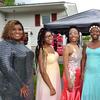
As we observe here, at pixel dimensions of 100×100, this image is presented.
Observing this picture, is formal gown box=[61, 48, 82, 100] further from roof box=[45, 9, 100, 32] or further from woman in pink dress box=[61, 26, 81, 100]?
roof box=[45, 9, 100, 32]

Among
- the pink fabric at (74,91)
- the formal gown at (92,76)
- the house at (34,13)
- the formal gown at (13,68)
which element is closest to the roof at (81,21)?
the pink fabric at (74,91)

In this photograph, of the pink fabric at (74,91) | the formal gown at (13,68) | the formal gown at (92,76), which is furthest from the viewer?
the pink fabric at (74,91)

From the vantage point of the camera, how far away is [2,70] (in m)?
5.25

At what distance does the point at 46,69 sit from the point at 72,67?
440 mm

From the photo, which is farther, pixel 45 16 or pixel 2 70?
pixel 45 16

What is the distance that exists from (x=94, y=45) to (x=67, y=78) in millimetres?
718

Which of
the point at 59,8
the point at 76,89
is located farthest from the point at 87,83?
the point at 59,8

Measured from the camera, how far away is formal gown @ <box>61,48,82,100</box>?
7.58m

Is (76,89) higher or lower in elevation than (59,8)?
lower

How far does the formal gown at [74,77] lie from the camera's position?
7578 millimetres

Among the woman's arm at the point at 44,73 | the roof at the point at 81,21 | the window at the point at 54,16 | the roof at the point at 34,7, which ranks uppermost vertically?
the roof at the point at 34,7

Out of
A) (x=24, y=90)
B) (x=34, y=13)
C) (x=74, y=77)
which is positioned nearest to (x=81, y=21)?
(x=74, y=77)

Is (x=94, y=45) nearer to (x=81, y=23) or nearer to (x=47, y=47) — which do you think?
(x=47, y=47)

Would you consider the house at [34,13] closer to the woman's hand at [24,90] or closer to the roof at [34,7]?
the roof at [34,7]
